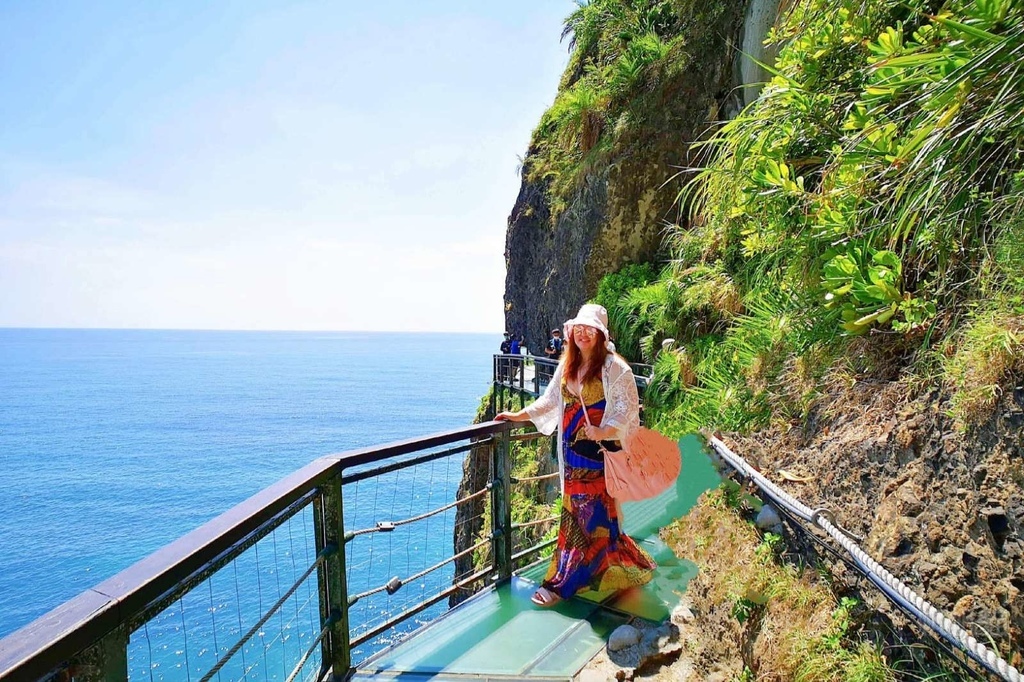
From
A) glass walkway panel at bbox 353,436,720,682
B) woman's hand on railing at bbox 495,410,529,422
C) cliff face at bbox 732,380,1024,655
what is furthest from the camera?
woman's hand on railing at bbox 495,410,529,422

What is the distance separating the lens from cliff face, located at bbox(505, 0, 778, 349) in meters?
11.4

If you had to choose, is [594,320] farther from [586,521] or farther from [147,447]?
[147,447]

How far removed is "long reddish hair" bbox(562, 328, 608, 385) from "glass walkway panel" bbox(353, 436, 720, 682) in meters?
1.34

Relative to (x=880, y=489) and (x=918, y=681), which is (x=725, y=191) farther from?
(x=918, y=681)

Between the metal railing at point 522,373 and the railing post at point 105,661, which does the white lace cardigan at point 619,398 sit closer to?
the railing post at point 105,661

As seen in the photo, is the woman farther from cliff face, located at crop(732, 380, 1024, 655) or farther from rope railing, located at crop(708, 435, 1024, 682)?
cliff face, located at crop(732, 380, 1024, 655)

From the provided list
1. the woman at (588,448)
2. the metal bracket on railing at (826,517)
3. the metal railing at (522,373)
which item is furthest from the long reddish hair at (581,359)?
the metal railing at (522,373)

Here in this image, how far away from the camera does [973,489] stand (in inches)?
67.1

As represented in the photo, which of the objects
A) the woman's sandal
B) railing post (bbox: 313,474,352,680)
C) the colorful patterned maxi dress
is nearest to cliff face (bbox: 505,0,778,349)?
the colorful patterned maxi dress

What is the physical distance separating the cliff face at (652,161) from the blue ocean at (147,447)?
56.7 ft

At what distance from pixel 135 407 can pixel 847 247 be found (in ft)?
301

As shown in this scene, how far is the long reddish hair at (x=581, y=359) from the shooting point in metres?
3.28

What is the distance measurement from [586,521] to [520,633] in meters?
0.72

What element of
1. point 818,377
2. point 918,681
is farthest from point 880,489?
point 818,377
